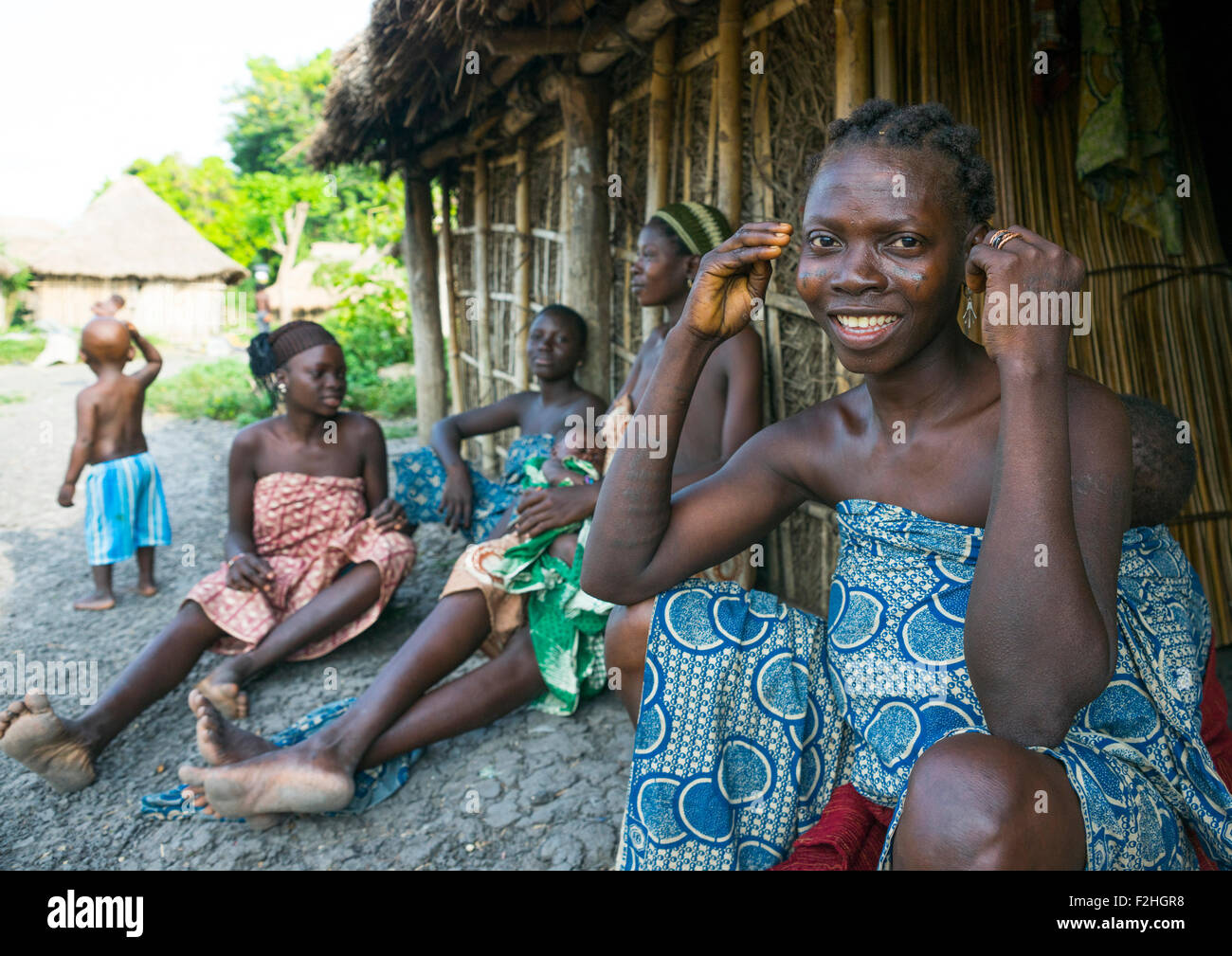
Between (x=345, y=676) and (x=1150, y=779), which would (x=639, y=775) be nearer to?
(x=1150, y=779)

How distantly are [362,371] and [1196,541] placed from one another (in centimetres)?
1175

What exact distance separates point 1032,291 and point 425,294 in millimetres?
Answer: 6257

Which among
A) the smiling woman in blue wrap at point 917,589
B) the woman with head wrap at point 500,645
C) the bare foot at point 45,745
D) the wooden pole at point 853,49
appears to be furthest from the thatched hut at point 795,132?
the bare foot at point 45,745

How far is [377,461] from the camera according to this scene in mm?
3686

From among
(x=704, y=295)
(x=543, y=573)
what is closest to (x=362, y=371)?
(x=543, y=573)

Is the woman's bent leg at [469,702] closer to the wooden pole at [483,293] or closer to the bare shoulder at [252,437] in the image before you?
the bare shoulder at [252,437]

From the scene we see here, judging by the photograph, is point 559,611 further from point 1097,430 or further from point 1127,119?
point 1127,119

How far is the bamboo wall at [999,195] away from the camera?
2.74 m

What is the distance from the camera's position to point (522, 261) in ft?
17.8

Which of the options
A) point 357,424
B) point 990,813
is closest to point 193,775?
point 357,424

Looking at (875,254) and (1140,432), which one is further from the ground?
(875,254)

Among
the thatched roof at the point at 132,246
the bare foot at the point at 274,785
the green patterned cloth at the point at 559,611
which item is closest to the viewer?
the bare foot at the point at 274,785

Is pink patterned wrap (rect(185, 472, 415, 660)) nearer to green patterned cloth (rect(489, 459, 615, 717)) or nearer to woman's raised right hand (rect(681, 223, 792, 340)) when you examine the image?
green patterned cloth (rect(489, 459, 615, 717))

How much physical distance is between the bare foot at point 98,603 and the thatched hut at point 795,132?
2567 mm
